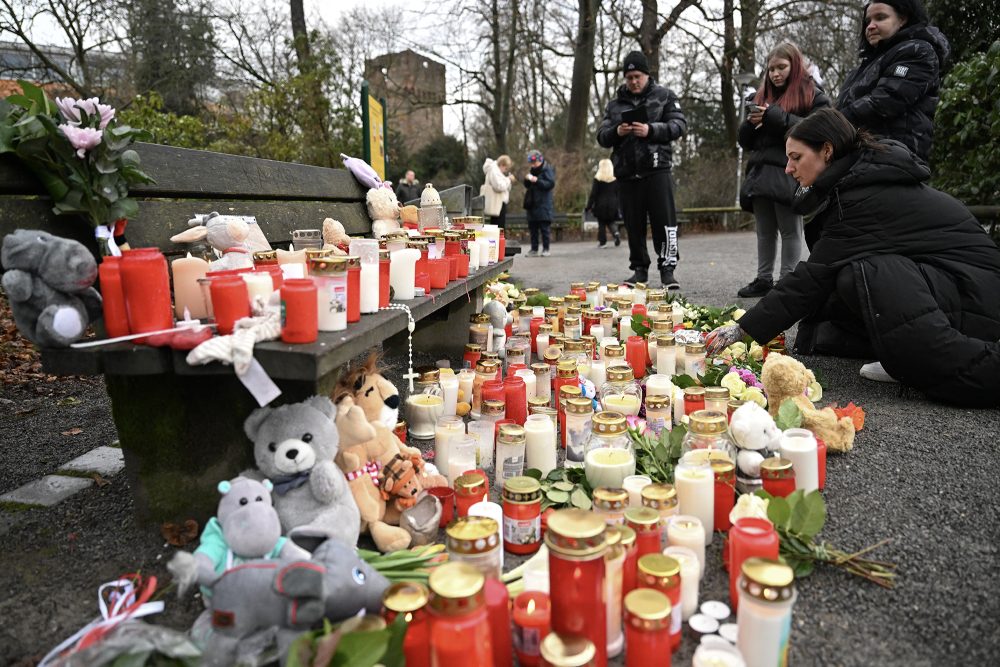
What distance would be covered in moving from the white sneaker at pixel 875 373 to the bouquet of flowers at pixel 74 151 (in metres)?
3.47

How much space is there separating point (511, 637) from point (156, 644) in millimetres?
728

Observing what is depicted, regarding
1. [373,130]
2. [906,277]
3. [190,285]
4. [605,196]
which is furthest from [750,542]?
[605,196]

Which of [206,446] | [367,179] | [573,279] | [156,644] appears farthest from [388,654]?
[573,279]

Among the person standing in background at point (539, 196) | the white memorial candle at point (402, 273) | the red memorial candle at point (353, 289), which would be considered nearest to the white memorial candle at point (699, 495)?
the red memorial candle at point (353, 289)

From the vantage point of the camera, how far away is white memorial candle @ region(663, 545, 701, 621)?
5.56 ft

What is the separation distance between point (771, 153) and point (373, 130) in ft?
14.3

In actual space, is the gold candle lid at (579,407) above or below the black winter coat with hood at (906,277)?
below

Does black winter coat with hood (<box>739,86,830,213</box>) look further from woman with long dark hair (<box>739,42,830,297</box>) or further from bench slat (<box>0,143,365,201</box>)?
bench slat (<box>0,143,365,201</box>)

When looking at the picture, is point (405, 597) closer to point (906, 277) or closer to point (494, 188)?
point (906, 277)

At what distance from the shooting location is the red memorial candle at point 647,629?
1.41m

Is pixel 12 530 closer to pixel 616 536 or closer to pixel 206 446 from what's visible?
pixel 206 446

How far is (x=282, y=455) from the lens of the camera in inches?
71.4

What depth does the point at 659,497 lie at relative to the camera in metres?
1.89

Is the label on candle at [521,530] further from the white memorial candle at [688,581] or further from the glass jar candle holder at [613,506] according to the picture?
the white memorial candle at [688,581]
